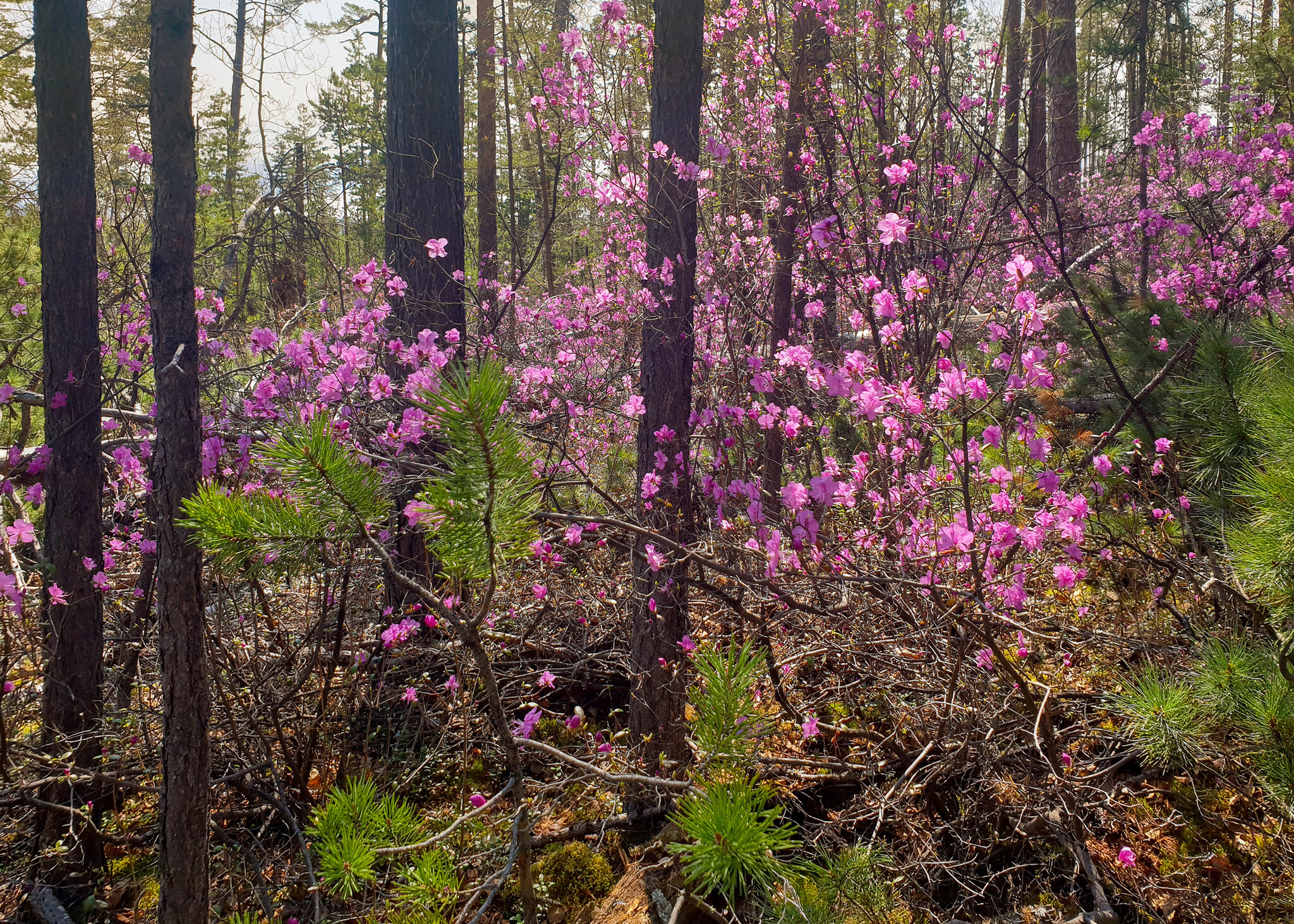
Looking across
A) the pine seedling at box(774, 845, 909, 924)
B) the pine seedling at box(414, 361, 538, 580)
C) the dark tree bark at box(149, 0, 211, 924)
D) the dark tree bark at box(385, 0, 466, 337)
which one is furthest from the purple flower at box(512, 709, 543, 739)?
the dark tree bark at box(385, 0, 466, 337)

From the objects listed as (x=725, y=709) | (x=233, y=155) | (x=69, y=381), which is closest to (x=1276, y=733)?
(x=725, y=709)

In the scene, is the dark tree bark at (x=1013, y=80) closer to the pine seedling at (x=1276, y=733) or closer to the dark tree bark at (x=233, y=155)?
the pine seedling at (x=1276, y=733)

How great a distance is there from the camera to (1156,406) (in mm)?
4449

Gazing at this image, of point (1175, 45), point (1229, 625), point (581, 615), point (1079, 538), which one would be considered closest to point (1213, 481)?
point (1079, 538)

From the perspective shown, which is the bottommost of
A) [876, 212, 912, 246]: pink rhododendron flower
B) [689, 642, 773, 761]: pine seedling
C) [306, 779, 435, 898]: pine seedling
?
[306, 779, 435, 898]: pine seedling

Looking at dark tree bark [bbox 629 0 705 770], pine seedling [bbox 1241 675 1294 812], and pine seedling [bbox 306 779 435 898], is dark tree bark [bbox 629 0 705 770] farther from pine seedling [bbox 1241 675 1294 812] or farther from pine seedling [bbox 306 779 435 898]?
pine seedling [bbox 306 779 435 898]

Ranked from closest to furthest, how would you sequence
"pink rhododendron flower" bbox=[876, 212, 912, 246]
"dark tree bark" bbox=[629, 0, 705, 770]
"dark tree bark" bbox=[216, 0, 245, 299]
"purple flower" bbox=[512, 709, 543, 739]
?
1. "pink rhododendron flower" bbox=[876, 212, 912, 246]
2. "purple flower" bbox=[512, 709, 543, 739]
3. "dark tree bark" bbox=[629, 0, 705, 770]
4. "dark tree bark" bbox=[216, 0, 245, 299]

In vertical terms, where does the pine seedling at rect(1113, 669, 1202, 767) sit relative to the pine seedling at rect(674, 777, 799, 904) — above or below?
below

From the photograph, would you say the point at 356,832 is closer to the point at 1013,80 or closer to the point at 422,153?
the point at 422,153

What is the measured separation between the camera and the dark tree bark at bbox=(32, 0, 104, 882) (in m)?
3.35

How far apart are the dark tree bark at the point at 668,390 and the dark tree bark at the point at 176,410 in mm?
1692

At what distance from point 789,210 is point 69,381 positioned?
406cm

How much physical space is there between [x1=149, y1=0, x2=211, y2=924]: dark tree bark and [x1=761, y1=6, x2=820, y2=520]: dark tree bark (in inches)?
123

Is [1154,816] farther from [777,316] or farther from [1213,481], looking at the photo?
[777,316]
